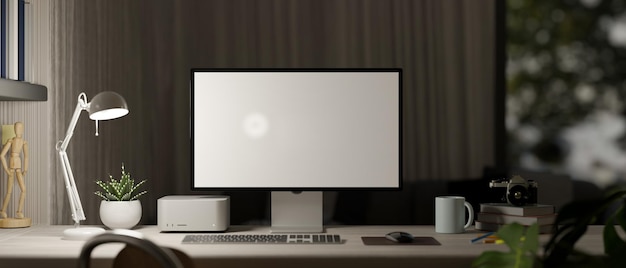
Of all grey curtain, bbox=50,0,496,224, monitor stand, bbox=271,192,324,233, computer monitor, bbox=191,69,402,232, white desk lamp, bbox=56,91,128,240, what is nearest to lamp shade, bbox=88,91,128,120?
white desk lamp, bbox=56,91,128,240

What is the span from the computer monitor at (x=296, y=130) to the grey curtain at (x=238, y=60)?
262 millimetres

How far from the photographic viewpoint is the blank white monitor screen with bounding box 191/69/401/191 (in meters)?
2.32

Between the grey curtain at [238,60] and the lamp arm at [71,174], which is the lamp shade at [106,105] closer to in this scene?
the lamp arm at [71,174]

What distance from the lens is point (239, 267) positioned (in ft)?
6.06

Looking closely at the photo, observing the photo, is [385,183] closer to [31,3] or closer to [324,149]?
[324,149]

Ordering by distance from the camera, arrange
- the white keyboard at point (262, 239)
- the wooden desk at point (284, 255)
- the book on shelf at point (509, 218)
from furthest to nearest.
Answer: the book on shelf at point (509, 218), the white keyboard at point (262, 239), the wooden desk at point (284, 255)

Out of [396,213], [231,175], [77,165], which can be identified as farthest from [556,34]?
[77,165]

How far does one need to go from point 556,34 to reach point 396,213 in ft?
3.04

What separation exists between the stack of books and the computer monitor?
0.33m

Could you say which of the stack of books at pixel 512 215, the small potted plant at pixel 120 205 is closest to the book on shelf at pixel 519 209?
the stack of books at pixel 512 215

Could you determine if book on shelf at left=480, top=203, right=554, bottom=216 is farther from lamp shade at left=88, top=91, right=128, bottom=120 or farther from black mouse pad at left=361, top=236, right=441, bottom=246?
lamp shade at left=88, top=91, right=128, bottom=120

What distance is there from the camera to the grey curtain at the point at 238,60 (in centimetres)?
257

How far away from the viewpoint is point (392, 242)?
2.07m

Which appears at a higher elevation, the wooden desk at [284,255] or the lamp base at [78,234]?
the lamp base at [78,234]
